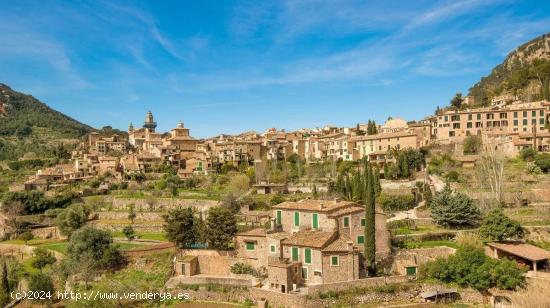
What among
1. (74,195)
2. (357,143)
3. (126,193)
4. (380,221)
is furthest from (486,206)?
(74,195)

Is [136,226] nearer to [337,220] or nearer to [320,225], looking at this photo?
[320,225]

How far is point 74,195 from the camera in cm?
5475

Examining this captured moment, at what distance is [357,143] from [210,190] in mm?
23273

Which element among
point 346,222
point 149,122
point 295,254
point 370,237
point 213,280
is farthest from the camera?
point 149,122

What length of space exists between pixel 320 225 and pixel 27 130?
125m

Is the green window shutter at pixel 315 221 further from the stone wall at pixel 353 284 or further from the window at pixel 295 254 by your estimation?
the stone wall at pixel 353 284

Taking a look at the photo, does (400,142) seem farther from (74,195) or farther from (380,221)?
(74,195)

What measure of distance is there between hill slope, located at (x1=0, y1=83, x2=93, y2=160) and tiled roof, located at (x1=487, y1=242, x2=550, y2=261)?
9146cm

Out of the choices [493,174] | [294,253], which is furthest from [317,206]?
[493,174]

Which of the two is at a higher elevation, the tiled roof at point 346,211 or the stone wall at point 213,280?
the tiled roof at point 346,211

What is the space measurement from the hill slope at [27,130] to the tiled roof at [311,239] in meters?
82.9

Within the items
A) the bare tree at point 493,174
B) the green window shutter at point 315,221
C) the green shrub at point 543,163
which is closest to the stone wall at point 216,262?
the green window shutter at point 315,221

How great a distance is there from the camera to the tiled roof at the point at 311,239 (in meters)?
26.0

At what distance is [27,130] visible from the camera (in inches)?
5025
